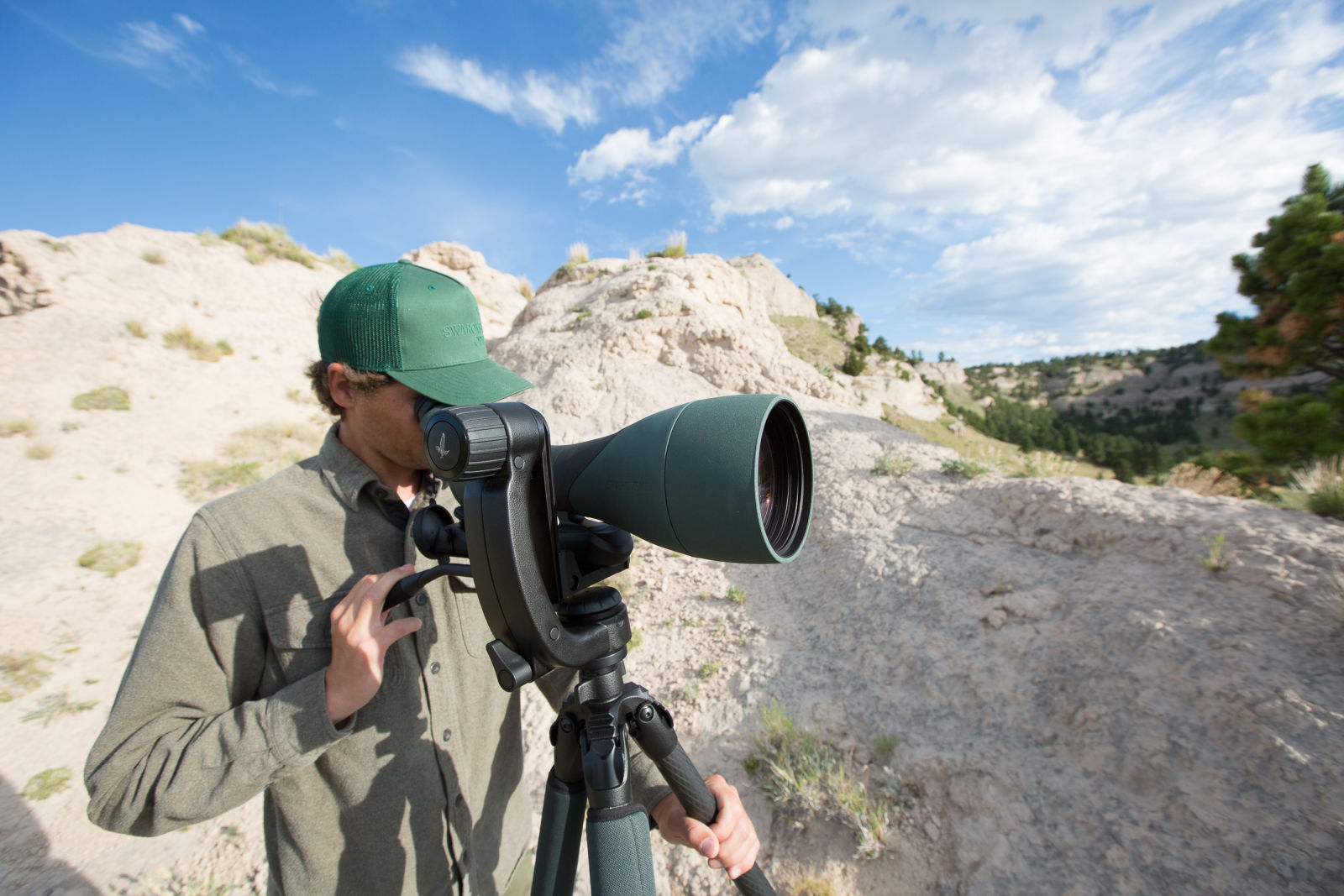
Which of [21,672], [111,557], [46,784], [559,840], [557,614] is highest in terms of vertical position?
[557,614]

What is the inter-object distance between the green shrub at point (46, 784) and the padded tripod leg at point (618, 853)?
17.4 ft

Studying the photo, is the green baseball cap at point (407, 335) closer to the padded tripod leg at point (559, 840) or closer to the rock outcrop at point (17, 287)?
the padded tripod leg at point (559, 840)

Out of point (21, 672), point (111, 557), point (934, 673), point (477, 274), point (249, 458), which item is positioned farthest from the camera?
point (477, 274)

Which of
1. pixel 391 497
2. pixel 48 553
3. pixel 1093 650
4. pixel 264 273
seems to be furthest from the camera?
pixel 264 273

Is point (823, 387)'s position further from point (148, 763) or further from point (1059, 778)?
point (148, 763)

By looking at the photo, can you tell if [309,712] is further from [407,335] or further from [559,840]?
[407,335]

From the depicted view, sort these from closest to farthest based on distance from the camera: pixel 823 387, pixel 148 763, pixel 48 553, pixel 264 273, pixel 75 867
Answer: pixel 148 763
pixel 75 867
pixel 48 553
pixel 823 387
pixel 264 273

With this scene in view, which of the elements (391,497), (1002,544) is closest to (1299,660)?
(1002,544)

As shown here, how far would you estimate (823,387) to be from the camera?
32.1ft

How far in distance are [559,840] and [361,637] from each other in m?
0.57

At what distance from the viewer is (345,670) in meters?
1.08

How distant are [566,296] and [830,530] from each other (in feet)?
28.4

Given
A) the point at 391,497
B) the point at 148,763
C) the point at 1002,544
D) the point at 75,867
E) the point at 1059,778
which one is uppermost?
the point at 391,497

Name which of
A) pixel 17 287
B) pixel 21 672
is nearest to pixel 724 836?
pixel 21 672
